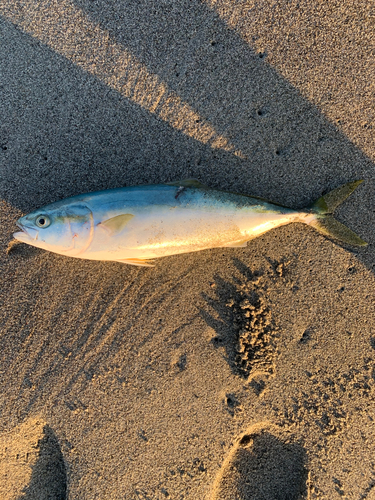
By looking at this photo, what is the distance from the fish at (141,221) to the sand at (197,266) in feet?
1.26

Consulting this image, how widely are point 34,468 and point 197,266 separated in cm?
229

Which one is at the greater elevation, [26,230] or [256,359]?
[26,230]

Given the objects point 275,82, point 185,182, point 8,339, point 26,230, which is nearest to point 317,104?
point 275,82

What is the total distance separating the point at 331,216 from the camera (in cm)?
247

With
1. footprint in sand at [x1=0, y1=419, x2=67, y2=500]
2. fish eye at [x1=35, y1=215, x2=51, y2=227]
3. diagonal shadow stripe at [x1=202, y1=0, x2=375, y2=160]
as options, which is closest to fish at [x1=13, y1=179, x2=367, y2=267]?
fish eye at [x1=35, y1=215, x2=51, y2=227]

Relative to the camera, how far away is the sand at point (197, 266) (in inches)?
98.3

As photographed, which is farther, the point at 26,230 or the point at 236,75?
the point at 236,75

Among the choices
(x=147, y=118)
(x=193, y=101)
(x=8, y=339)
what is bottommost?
(x=8, y=339)

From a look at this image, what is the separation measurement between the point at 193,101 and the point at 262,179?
3.05 feet

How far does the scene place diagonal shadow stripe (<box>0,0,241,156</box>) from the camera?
253cm

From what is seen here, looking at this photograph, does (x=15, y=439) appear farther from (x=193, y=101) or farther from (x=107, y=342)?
(x=193, y=101)

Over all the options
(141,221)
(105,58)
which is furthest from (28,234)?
(105,58)

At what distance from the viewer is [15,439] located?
8.23 feet

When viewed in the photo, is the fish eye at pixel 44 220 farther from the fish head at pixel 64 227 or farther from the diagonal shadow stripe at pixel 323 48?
the diagonal shadow stripe at pixel 323 48
